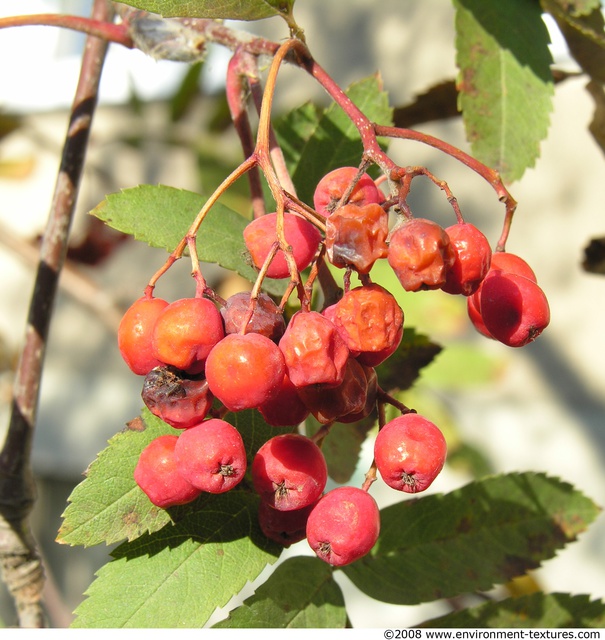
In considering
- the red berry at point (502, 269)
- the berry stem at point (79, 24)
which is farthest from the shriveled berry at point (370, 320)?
the berry stem at point (79, 24)

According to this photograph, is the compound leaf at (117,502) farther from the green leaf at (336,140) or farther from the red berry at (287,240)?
the green leaf at (336,140)

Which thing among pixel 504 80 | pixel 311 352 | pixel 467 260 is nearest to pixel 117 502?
pixel 311 352

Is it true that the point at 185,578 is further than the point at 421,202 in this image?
No

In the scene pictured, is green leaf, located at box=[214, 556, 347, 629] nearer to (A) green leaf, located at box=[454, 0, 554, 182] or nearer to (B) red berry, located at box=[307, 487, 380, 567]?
(B) red berry, located at box=[307, 487, 380, 567]

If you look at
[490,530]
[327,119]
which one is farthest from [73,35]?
[490,530]

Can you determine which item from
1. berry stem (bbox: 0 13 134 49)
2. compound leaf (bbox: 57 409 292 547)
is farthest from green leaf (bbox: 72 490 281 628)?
berry stem (bbox: 0 13 134 49)
